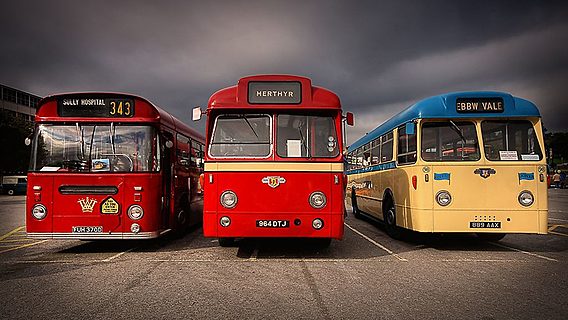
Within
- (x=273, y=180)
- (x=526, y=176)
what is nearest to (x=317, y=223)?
(x=273, y=180)

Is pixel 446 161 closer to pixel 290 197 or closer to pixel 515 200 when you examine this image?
pixel 515 200

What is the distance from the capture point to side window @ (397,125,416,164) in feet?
29.7

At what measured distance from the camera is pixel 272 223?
7.48 m

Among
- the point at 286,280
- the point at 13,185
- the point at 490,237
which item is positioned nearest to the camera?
the point at 286,280

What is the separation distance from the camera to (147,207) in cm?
833

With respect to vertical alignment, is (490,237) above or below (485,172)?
below

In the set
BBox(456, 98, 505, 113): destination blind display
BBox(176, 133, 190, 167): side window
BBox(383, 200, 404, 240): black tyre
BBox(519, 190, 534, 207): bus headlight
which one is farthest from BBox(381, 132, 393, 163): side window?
BBox(176, 133, 190, 167): side window

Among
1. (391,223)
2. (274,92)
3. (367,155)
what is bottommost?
(391,223)

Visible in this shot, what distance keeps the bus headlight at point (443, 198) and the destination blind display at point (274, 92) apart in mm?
3411

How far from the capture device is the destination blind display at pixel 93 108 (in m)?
8.52

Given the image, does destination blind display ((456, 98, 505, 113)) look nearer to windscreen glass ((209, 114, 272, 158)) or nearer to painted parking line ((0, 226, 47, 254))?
windscreen glass ((209, 114, 272, 158))

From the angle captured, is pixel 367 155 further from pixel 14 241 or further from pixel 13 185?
pixel 13 185

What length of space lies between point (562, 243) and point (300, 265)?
674 centimetres

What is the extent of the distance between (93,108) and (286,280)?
17.4 feet
